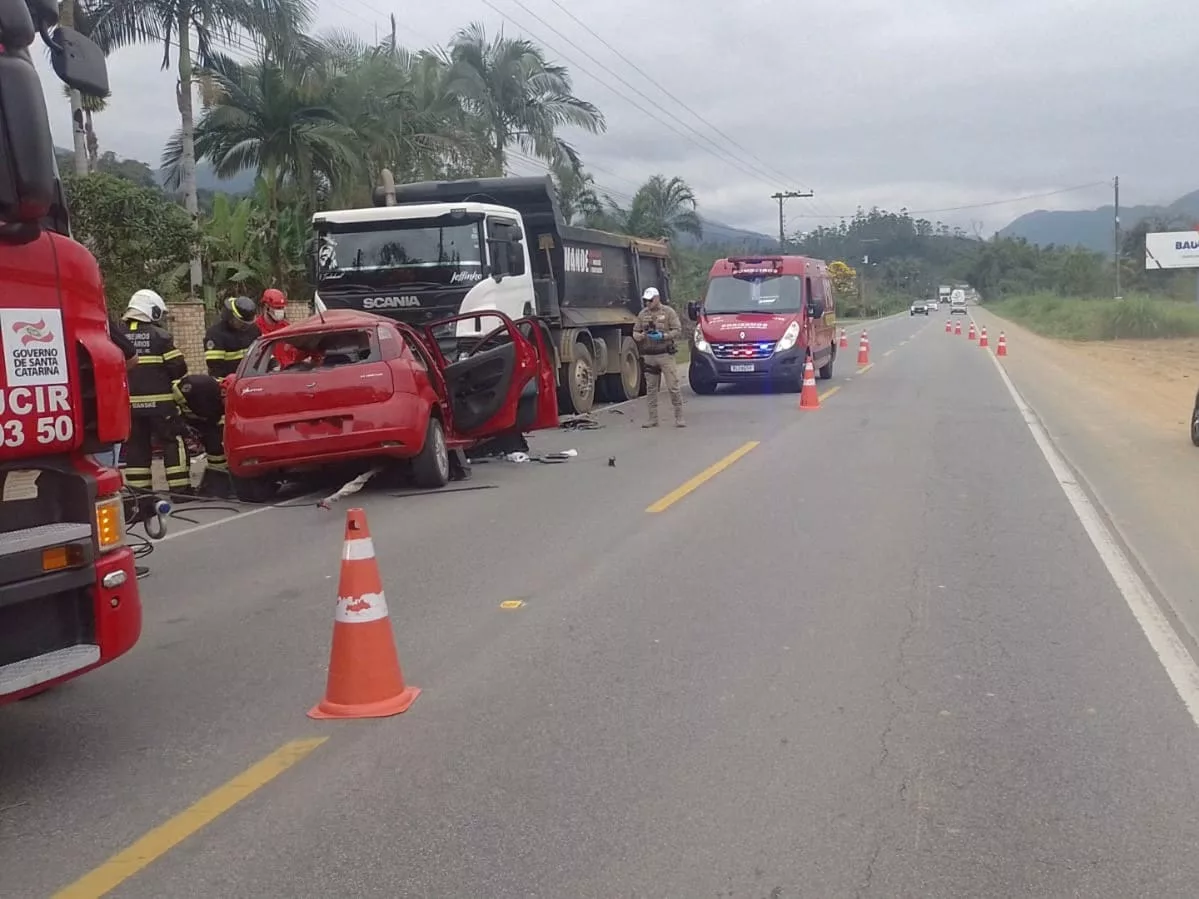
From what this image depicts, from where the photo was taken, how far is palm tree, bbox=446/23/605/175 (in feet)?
130

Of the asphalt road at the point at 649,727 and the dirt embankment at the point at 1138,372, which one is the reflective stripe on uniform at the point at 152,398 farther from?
the dirt embankment at the point at 1138,372

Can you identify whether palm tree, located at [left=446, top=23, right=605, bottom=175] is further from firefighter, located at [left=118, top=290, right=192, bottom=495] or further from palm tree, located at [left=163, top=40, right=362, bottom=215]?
firefighter, located at [left=118, top=290, right=192, bottom=495]

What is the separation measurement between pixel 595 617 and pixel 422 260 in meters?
9.48

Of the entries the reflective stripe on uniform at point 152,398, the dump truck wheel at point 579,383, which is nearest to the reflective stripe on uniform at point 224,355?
the reflective stripe on uniform at point 152,398

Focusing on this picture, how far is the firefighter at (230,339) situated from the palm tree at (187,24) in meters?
13.3

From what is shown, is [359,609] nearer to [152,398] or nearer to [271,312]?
[152,398]

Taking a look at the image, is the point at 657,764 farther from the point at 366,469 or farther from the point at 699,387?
the point at 699,387

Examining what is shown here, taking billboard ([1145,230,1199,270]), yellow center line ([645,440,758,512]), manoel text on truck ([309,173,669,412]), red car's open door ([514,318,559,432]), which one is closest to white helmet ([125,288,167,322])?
red car's open door ([514,318,559,432])

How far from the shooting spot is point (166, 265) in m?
20.6

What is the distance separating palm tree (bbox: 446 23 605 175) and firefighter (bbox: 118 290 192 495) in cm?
2895

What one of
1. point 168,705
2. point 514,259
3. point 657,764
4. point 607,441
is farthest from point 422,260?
point 657,764

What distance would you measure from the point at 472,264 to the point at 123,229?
6.71 m

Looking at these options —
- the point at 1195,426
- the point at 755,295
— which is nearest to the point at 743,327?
the point at 755,295

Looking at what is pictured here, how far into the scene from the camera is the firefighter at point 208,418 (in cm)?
1178
